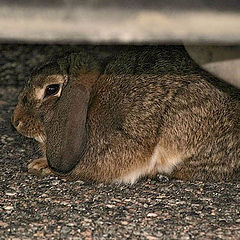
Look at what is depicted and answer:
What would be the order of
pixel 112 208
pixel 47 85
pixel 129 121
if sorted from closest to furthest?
pixel 112 208 → pixel 129 121 → pixel 47 85

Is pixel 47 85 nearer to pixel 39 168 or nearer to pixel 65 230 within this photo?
pixel 39 168

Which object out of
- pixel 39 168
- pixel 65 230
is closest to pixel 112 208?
pixel 65 230

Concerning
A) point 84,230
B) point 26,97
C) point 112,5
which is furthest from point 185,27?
point 26,97

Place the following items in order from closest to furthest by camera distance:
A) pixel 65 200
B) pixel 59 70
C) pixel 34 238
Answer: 1. pixel 34 238
2. pixel 65 200
3. pixel 59 70

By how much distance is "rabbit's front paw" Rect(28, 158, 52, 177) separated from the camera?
457cm

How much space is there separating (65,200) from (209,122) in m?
1.02

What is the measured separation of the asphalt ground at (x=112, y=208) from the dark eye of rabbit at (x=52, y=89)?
55 centimetres

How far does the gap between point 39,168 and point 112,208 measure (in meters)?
0.73

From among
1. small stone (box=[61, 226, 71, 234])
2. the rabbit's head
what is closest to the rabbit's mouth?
the rabbit's head

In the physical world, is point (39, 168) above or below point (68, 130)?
below

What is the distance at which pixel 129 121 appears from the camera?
4398 millimetres

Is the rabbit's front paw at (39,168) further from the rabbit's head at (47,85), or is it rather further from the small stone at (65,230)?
the small stone at (65,230)

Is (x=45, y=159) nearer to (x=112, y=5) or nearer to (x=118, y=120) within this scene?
(x=118, y=120)

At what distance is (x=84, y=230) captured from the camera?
379 cm
